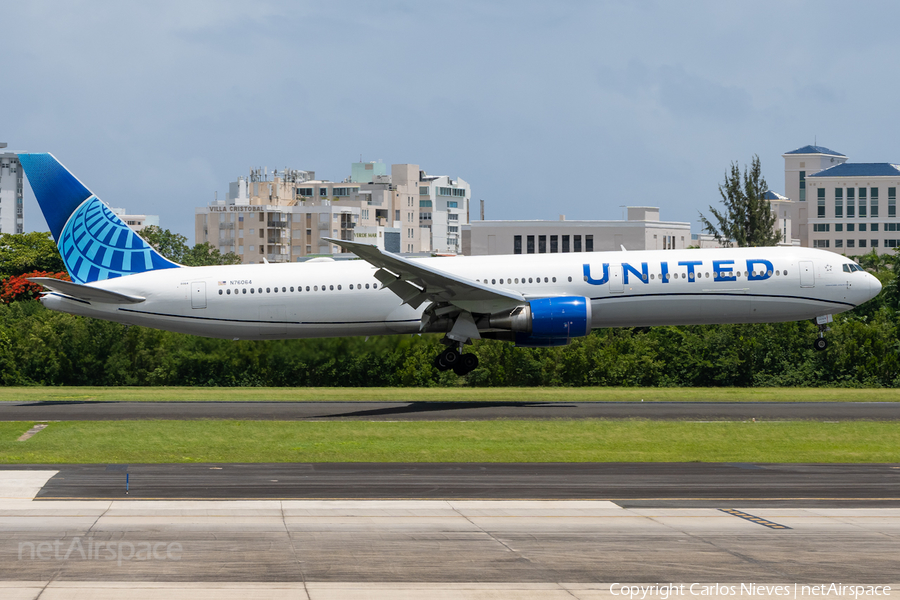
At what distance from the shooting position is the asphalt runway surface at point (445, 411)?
31344 mm

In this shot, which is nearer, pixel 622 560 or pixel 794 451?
pixel 622 560

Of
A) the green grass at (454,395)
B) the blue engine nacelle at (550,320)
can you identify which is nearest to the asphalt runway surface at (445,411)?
the green grass at (454,395)

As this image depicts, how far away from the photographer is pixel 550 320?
35188 mm

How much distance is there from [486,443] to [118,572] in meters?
14.1

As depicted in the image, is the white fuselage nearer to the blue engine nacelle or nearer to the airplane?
the airplane

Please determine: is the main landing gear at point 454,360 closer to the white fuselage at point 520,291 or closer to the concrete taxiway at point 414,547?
the white fuselage at point 520,291

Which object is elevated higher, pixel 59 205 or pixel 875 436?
pixel 59 205

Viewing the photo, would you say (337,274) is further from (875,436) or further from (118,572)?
(118,572)

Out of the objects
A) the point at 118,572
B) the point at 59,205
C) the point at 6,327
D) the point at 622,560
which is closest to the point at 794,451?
the point at 622,560

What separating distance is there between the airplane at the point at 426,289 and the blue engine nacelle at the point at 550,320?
3.2 inches

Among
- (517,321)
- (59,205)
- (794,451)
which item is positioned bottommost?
(794,451)

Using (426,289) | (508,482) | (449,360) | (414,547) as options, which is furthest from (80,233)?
(414,547)

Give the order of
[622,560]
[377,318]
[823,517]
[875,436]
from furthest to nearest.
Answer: [377,318] < [875,436] < [823,517] < [622,560]

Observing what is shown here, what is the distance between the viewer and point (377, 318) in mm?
38906
